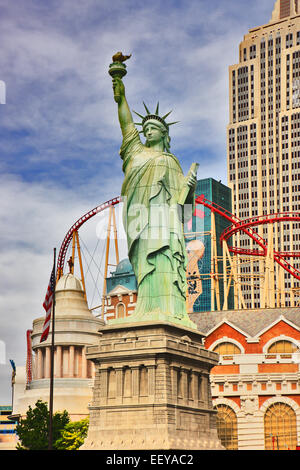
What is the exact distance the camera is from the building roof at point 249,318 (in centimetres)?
4709

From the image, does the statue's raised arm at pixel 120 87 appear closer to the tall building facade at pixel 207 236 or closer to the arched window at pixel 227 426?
the arched window at pixel 227 426

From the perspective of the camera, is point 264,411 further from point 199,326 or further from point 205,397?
point 199,326

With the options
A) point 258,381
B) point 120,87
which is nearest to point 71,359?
point 258,381

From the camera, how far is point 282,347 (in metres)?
45.7

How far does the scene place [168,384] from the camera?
36.3m

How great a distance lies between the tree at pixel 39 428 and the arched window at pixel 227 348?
10803mm

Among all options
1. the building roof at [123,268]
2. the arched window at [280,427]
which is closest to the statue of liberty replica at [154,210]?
the arched window at [280,427]

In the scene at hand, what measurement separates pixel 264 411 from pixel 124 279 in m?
29.7

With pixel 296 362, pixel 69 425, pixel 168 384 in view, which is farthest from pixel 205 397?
pixel 69 425

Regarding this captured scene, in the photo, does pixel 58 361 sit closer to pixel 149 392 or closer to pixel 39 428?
pixel 39 428

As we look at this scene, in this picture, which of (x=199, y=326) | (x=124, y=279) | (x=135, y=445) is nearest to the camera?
(x=135, y=445)

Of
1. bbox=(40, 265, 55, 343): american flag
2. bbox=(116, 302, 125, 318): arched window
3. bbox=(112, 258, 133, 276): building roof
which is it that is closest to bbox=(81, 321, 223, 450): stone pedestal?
bbox=(40, 265, 55, 343): american flag

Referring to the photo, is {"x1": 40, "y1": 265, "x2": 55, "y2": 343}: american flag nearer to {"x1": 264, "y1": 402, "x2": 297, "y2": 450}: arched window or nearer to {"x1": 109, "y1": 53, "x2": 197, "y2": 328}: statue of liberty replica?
{"x1": 109, "y1": 53, "x2": 197, "y2": 328}: statue of liberty replica

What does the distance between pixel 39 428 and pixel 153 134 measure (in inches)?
769
